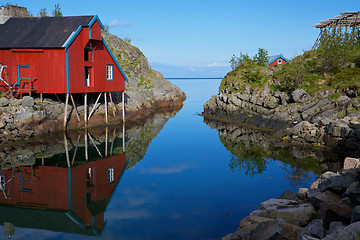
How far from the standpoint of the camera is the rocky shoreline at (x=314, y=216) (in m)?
9.15

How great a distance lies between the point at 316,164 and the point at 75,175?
1579cm

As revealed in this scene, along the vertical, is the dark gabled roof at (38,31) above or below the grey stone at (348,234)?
above

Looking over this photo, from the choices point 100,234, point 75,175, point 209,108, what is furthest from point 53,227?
point 209,108

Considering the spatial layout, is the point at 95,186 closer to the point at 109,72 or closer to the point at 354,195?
the point at 354,195

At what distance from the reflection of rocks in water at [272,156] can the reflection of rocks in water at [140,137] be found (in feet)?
23.8

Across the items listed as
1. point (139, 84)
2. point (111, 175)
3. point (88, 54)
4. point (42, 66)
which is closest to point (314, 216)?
point (111, 175)

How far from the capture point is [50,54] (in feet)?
97.9

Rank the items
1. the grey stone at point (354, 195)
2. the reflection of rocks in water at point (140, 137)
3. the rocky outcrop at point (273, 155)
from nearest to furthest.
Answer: the grey stone at point (354, 195), the rocky outcrop at point (273, 155), the reflection of rocks in water at point (140, 137)

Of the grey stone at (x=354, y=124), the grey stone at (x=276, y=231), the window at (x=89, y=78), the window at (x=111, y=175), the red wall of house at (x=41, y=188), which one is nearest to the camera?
the grey stone at (x=276, y=231)

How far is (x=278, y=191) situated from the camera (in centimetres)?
1730

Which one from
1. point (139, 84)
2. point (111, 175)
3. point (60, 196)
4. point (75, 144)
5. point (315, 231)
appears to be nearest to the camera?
point (315, 231)

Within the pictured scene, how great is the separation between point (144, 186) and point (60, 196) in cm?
455

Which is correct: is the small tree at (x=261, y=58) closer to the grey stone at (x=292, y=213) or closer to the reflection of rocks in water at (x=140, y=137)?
the reflection of rocks in water at (x=140, y=137)

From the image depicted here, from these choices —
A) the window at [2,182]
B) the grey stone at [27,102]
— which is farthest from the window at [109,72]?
the window at [2,182]
